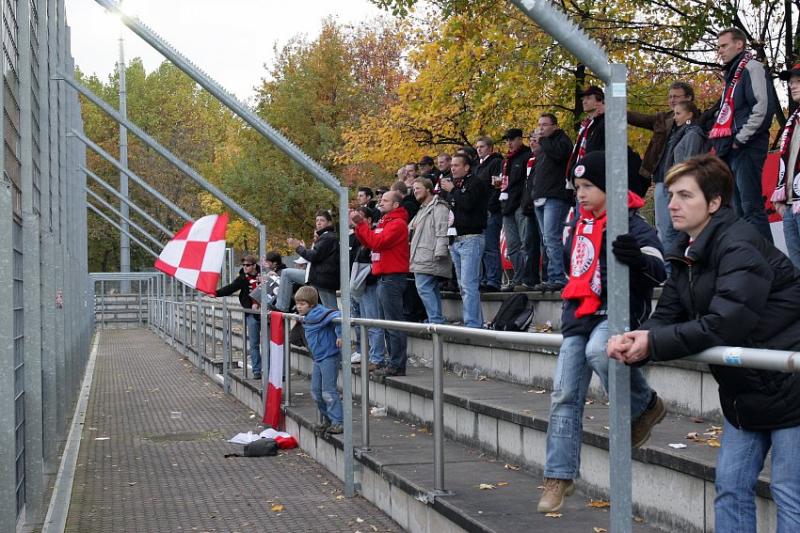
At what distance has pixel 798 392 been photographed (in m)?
3.38

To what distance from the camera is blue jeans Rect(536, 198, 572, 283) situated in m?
10.3

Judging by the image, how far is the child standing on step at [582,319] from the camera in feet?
16.3

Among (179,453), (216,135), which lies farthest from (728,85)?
(216,135)

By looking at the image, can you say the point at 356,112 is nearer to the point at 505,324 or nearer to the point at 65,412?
the point at 65,412

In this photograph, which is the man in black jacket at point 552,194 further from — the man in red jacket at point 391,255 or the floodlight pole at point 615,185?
the floodlight pole at point 615,185

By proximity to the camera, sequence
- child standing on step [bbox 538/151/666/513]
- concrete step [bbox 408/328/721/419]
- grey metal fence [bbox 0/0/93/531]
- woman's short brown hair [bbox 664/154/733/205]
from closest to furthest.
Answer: woman's short brown hair [bbox 664/154/733/205]
child standing on step [bbox 538/151/666/513]
concrete step [bbox 408/328/721/419]
grey metal fence [bbox 0/0/93/531]

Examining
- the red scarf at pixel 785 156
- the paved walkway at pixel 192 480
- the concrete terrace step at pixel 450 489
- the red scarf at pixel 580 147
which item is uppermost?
the red scarf at pixel 580 147

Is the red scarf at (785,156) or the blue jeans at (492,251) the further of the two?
the blue jeans at (492,251)

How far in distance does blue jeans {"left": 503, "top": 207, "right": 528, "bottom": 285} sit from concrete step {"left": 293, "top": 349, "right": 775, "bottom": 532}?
12.3 ft

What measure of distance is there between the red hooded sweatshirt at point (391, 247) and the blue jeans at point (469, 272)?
49 cm

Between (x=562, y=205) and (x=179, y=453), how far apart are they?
4.25 metres

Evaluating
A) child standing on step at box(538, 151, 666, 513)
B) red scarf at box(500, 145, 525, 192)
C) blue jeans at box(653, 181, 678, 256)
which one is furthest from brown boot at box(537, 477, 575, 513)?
red scarf at box(500, 145, 525, 192)

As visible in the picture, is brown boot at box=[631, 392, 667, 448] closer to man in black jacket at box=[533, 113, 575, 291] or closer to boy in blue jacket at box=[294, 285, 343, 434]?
boy in blue jacket at box=[294, 285, 343, 434]

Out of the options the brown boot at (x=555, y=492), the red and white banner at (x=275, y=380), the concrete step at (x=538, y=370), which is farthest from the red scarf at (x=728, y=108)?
the red and white banner at (x=275, y=380)
